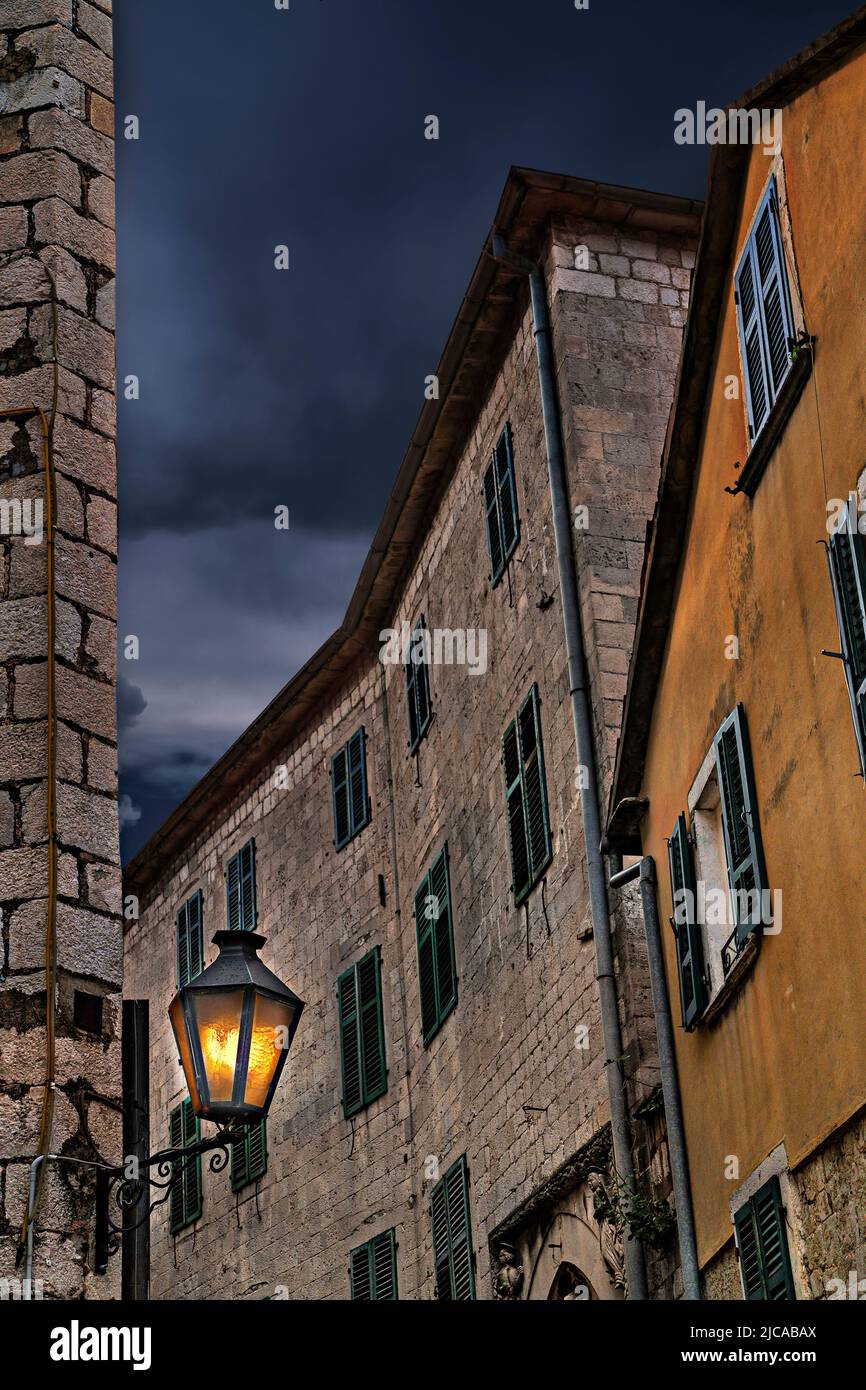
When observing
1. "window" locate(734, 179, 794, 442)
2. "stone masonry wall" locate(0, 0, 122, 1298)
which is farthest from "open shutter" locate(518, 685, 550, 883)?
"stone masonry wall" locate(0, 0, 122, 1298)

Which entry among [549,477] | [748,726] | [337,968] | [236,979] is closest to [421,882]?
[337,968]

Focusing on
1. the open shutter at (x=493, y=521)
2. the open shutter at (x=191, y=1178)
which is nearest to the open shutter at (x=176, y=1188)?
the open shutter at (x=191, y=1178)

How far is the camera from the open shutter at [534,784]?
1477 cm

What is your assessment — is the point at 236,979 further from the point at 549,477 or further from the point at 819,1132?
the point at 549,477

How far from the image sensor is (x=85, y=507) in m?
8.40

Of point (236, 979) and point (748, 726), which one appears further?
point (748, 726)

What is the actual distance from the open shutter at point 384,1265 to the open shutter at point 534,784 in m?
4.62

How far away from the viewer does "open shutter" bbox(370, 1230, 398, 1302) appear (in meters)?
17.5

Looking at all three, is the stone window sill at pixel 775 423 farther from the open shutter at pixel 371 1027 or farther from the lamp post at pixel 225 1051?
the open shutter at pixel 371 1027

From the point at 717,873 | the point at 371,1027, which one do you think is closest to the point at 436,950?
the point at 371,1027

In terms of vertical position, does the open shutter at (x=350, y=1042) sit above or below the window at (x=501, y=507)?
below

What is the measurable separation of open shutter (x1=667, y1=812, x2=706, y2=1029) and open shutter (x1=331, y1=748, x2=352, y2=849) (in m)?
8.86

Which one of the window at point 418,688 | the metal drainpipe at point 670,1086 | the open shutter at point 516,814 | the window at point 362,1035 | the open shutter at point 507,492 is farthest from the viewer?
the window at point 362,1035
